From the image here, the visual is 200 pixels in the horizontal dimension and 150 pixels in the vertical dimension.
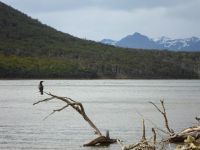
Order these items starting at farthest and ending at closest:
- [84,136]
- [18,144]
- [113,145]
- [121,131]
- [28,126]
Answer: [28,126] < [121,131] < [84,136] < [18,144] < [113,145]

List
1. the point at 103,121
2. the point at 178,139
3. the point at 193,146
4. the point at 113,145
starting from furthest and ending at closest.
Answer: the point at 103,121
the point at 113,145
the point at 178,139
the point at 193,146

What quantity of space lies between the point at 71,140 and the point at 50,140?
1.50m

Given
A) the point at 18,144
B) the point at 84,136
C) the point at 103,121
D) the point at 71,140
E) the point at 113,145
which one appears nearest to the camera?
the point at 113,145

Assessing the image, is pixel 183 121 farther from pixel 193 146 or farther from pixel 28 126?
pixel 193 146

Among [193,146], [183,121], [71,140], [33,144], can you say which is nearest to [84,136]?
[71,140]

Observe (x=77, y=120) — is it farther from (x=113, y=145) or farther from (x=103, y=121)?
(x=113, y=145)

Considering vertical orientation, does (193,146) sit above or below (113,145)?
above

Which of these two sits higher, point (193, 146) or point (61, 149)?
point (193, 146)

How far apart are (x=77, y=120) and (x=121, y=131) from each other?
13.4m

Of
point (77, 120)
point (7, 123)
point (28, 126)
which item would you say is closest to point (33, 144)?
point (28, 126)

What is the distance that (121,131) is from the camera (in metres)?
51.2

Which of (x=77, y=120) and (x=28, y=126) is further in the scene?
(x=77, y=120)

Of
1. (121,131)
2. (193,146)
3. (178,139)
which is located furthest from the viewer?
(121,131)

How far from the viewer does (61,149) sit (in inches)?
1487
